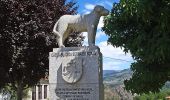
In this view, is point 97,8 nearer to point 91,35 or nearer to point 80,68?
point 91,35

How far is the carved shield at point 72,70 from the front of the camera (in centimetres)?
1336

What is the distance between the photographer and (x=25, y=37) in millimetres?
19359

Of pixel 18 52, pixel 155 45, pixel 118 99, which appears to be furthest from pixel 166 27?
pixel 118 99

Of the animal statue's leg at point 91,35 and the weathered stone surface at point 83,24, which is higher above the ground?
the weathered stone surface at point 83,24

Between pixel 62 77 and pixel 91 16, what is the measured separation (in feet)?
6.39

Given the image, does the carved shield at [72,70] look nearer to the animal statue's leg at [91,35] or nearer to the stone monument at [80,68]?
the stone monument at [80,68]

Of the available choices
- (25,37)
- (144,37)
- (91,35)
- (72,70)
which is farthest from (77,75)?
(25,37)

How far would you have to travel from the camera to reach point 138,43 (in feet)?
34.3

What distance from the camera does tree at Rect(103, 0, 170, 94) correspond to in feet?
31.7

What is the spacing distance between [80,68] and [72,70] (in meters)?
0.26

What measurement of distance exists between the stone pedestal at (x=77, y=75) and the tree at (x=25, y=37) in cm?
592

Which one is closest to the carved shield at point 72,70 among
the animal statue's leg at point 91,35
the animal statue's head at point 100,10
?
the animal statue's leg at point 91,35

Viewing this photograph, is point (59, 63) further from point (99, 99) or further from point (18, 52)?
point (18, 52)

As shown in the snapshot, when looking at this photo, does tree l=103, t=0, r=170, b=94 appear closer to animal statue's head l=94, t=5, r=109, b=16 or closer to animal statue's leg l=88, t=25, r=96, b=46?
animal statue's head l=94, t=5, r=109, b=16
